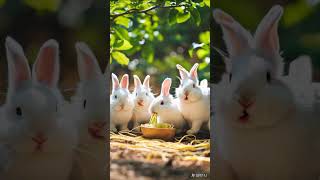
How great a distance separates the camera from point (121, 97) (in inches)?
93.8

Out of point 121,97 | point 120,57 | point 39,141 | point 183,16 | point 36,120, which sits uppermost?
point 183,16

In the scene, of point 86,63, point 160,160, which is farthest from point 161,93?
point 86,63

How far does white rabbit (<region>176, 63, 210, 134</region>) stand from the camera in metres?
2.30

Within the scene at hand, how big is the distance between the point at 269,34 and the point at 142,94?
2.52 ft

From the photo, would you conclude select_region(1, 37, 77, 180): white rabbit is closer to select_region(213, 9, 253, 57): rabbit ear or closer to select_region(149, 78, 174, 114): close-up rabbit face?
select_region(149, 78, 174, 114): close-up rabbit face

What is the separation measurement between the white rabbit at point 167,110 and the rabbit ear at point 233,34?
42 centimetres

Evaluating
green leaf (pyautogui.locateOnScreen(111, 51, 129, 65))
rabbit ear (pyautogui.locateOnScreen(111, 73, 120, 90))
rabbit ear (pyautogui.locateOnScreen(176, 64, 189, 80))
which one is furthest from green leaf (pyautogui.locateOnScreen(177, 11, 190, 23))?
rabbit ear (pyautogui.locateOnScreen(111, 73, 120, 90))

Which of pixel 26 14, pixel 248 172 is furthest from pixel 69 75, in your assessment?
pixel 248 172

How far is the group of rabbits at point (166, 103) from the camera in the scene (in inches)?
91.0

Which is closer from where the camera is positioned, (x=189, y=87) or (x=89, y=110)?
(x=89, y=110)

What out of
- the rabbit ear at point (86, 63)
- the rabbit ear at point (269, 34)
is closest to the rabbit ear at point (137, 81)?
the rabbit ear at point (86, 63)

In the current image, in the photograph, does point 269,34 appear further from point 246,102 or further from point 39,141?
point 39,141

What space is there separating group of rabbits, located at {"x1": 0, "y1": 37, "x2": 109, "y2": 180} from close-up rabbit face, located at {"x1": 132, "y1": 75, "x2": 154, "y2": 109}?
0.98 feet

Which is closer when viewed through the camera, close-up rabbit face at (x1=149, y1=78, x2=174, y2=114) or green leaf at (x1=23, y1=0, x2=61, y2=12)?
green leaf at (x1=23, y1=0, x2=61, y2=12)
